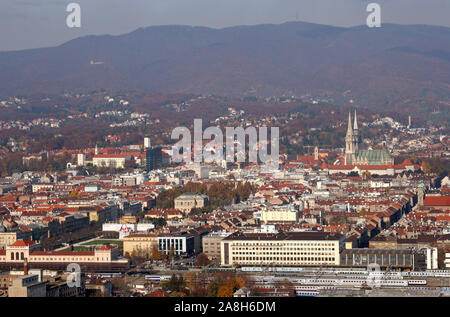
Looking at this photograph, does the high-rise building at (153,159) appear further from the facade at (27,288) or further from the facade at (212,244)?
the facade at (27,288)

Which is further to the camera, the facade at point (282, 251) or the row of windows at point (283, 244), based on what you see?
the row of windows at point (283, 244)

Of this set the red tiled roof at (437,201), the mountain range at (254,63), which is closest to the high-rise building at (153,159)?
the red tiled roof at (437,201)

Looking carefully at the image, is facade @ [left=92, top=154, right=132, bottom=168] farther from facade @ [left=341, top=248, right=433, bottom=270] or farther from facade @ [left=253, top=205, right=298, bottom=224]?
facade @ [left=341, top=248, right=433, bottom=270]

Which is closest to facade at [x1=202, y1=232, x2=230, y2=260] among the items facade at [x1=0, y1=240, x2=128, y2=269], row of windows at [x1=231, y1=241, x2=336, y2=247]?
row of windows at [x1=231, y1=241, x2=336, y2=247]

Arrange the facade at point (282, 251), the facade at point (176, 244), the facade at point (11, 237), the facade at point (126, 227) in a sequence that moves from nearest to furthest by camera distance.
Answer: the facade at point (282, 251) → the facade at point (176, 244) → the facade at point (11, 237) → the facade at point (126, 227)

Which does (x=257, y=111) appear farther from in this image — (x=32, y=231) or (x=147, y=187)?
(x=32, y=231)

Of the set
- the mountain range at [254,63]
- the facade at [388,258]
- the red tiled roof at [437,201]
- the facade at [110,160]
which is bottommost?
the facade at [388,258]

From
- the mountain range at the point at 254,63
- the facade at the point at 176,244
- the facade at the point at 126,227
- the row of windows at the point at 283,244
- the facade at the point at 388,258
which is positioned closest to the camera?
the facade at the point at 388,258
